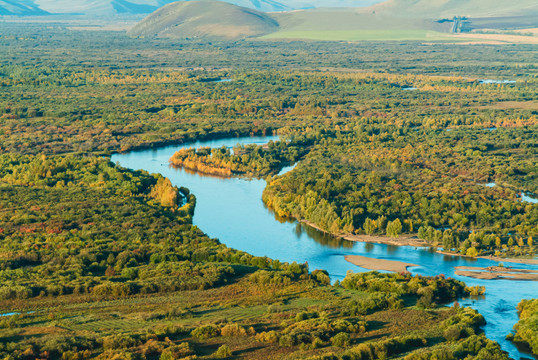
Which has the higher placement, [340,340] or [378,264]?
[340,340]

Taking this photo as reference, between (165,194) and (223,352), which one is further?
(165,194)

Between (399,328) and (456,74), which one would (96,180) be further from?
(456,74)

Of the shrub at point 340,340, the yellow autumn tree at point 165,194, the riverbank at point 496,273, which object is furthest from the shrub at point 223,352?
the yellow autumn tree at point 165,194

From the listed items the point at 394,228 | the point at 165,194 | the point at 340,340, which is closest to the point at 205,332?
the point at 340,340

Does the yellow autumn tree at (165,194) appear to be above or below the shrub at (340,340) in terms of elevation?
below

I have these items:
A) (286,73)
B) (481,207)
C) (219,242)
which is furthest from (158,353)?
(286,73)

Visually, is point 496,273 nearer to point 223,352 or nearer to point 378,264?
point 378,264

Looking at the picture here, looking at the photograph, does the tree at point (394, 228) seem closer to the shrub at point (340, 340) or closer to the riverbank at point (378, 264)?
the riverbank at point (378, 264)
